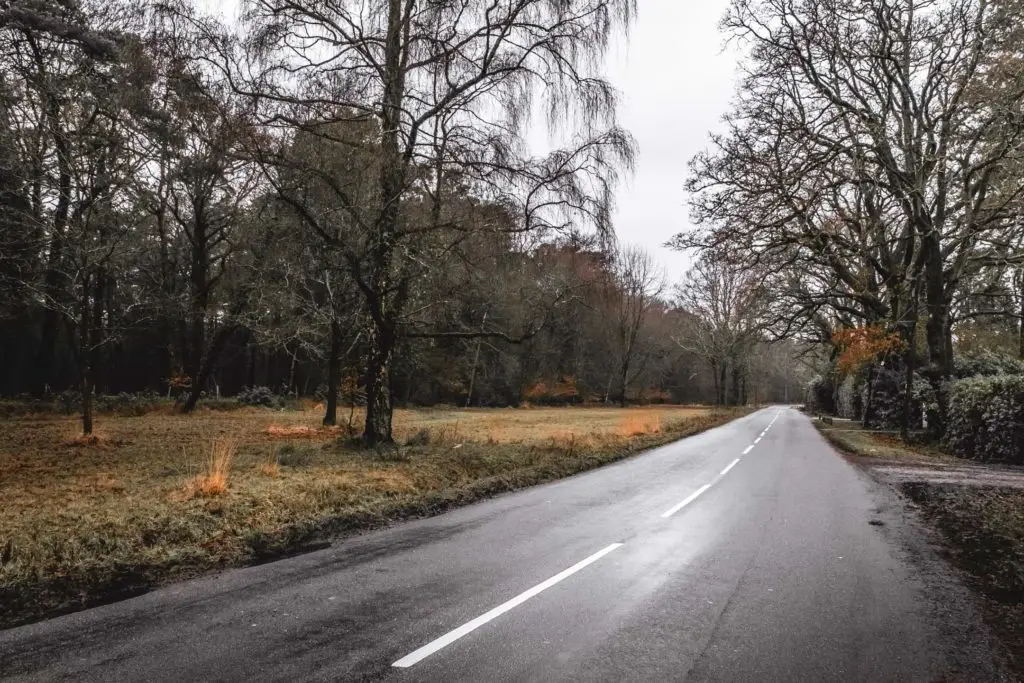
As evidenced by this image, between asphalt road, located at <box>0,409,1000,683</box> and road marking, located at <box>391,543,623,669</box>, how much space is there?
0.02 metres

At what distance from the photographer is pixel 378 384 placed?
13.2 meters

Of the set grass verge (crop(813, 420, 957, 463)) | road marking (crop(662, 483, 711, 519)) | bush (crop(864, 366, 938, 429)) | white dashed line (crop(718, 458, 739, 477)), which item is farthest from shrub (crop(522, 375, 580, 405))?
road marking (crop(662, 483, 711, 519))

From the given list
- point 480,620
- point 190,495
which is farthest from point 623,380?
point 480,620

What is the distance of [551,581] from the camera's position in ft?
18.9

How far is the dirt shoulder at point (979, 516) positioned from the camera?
527 centimetres

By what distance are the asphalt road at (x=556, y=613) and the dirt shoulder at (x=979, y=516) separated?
9.5 inches

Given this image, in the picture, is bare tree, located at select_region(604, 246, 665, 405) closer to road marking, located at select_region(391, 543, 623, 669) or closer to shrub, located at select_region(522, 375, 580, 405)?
shrub, located at select_region(522, 375, 580, 405)

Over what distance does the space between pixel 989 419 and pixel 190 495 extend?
18.3 metres

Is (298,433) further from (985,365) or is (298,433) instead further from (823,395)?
(823,395)

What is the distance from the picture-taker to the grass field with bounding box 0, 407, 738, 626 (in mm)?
5574

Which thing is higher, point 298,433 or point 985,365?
point 985,365

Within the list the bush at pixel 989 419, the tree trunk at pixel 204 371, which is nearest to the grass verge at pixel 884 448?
the bush at pixel 989 419

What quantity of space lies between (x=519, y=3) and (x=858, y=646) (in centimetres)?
1090

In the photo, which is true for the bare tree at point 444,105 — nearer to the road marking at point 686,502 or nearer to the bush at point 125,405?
the road marking at point 686,502
